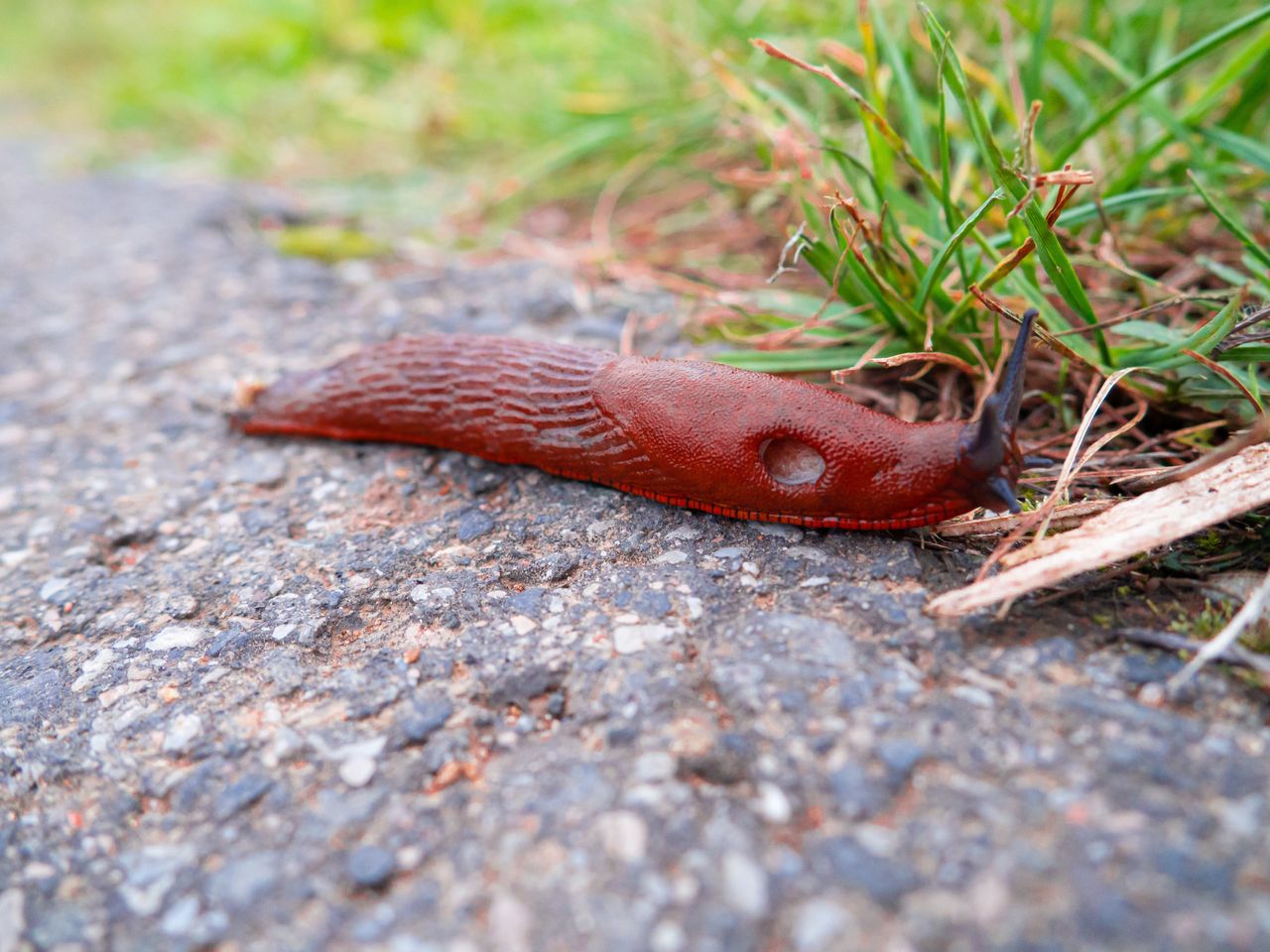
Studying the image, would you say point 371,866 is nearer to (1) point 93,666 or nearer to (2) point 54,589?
(1) point 93,666

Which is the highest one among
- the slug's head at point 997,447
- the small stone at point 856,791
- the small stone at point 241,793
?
the slug's head at point 997,447

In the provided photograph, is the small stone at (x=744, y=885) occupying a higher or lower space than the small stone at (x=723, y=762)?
lower

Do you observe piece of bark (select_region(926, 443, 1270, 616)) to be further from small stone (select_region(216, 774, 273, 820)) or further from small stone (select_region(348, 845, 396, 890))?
small stone (select_region(216, 774, 273, 820))

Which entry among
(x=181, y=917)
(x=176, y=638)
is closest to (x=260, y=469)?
(x=176, y=638)

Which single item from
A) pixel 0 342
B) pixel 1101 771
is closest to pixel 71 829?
pixel 1101 771

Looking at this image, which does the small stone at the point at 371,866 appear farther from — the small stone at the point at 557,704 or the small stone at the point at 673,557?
the small stone at the point at 673,557

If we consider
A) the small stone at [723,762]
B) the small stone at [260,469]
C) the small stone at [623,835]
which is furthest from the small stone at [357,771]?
the small stone at [260,469]

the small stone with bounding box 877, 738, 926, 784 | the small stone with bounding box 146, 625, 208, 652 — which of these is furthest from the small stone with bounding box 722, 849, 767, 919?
the small stone with bounding box 146, 625, 208, 652
